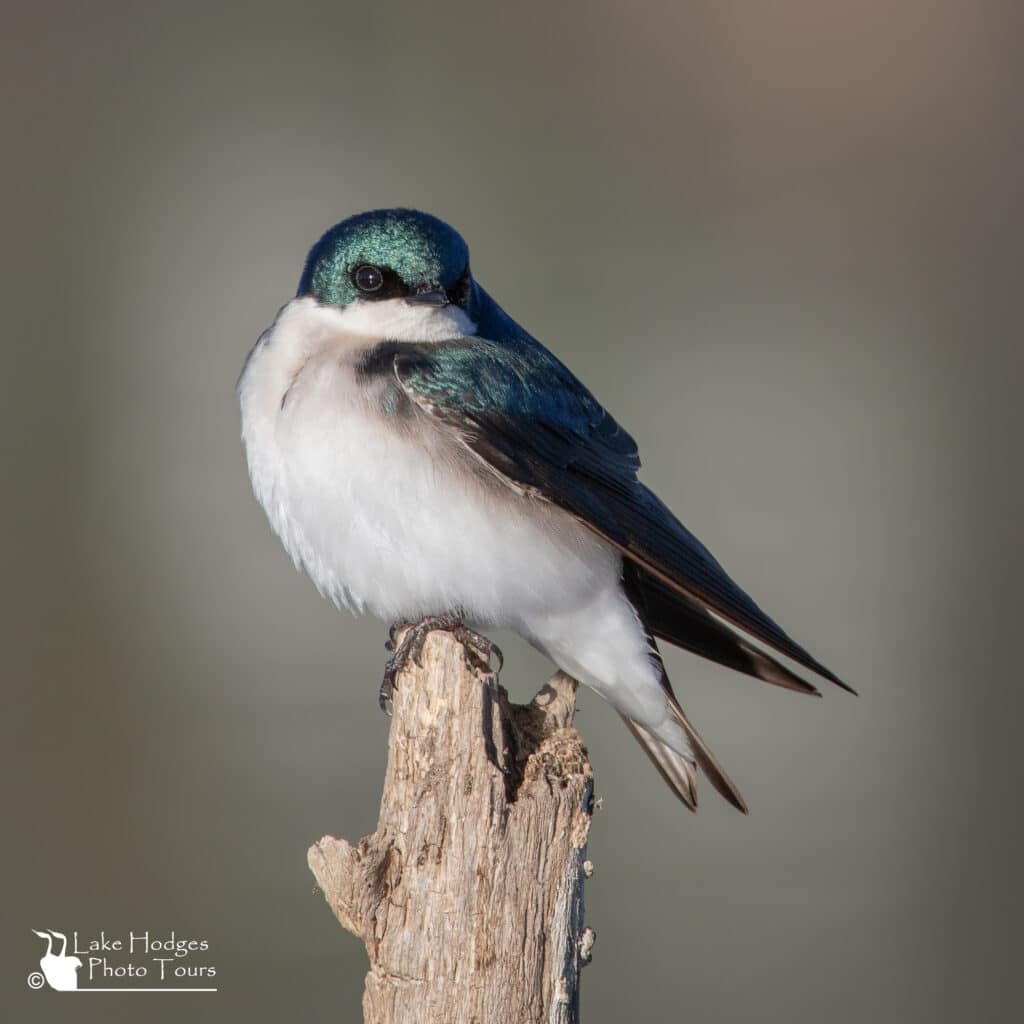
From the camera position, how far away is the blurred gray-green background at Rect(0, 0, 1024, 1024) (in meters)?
4.58

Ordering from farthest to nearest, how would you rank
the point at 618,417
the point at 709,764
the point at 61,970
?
1. the point at 618,417
2. the point at 61,970
3. the point at 709,764

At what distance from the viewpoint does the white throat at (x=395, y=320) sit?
238cm

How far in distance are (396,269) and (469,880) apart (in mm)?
954

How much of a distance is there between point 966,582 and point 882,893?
44.6 inches

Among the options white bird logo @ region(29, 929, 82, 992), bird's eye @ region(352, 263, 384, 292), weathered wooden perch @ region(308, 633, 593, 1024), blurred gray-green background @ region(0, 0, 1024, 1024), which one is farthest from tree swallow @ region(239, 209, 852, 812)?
blurred gray-green background @ region(0, 0, 1024, 1024)

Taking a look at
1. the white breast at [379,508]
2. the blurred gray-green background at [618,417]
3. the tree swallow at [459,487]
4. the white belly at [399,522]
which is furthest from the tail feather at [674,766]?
the blurred gray-green background at [618,417]

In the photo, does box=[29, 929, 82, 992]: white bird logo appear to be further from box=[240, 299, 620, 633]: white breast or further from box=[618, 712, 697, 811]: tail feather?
box=[618, 712, 697, 811]: tail feather

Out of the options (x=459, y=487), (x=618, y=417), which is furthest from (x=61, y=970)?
(x=618, y=417)

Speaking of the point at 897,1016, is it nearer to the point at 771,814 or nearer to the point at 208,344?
the point at 771,814

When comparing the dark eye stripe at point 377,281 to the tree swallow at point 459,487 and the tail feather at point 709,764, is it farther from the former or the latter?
the tail feather at point 709,764

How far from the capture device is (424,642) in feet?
7.27

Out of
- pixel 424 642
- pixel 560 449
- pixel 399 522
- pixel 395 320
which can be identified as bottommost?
pixel 424 642

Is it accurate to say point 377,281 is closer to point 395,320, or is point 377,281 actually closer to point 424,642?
point 395,320

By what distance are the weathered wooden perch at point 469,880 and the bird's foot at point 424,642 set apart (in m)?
0.26
